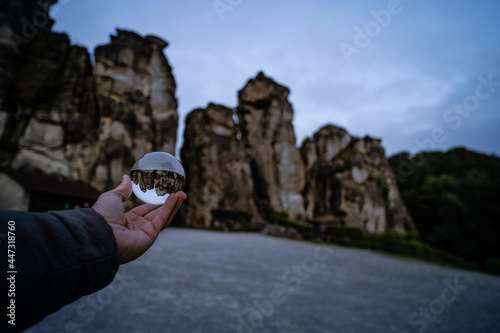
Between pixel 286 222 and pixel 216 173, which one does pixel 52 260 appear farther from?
pixel 286 222

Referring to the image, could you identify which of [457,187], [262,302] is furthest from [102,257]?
[457,187]

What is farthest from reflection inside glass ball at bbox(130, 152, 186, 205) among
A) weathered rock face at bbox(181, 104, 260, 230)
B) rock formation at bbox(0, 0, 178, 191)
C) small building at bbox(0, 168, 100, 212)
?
weathered rock face at bbox(181, 104, 260, 230)

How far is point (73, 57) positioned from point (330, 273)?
2522 cm

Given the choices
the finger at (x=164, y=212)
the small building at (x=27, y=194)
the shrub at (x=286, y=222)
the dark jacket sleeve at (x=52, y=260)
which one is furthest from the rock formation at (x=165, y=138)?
the dark jacket sleeve at (x=52, y=260)

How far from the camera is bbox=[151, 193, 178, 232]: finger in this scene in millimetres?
1679

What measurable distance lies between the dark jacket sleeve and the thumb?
0.43 m

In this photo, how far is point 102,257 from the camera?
1.19m

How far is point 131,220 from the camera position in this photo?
173cm

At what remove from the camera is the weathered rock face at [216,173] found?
25.3m

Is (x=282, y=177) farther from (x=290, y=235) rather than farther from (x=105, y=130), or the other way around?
(x=105, y=130)

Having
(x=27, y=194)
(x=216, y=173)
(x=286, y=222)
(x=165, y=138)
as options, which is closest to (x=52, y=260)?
(x=27, y=194)

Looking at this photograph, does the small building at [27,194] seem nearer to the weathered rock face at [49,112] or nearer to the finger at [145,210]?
the weathered rock face at [49,112]

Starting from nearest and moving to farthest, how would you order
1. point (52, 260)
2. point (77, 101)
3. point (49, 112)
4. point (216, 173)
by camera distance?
point (52, 260) < point (49, 112) < point (77, 101) < point (216, 173)

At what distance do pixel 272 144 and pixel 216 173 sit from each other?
933 centimetres
